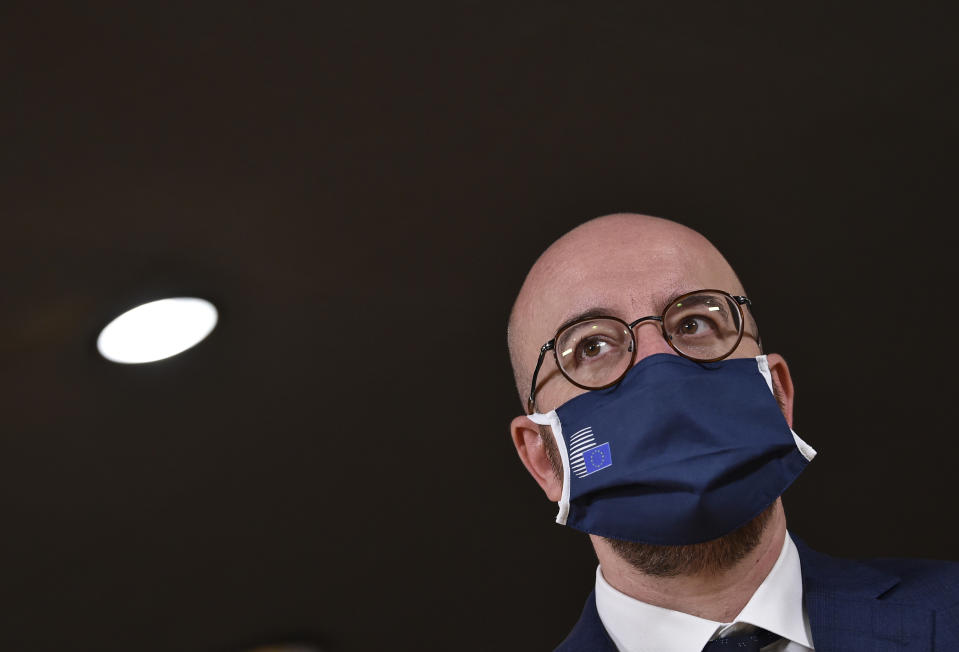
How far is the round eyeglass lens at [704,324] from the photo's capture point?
5.26 ft

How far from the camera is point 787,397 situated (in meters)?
1.71

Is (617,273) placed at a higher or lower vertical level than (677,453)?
higher

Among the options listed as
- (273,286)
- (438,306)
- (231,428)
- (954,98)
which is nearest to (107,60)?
(273,286)

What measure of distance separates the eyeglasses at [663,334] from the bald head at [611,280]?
0.07 feet

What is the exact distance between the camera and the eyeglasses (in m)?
1.60

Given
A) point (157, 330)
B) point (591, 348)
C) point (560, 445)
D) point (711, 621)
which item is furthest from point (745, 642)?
point (157, 330)

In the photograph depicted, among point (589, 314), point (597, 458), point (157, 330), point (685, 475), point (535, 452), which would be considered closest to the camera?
point (685, 475)

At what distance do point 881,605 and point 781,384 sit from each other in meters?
0.40

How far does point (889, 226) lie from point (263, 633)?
3.54m

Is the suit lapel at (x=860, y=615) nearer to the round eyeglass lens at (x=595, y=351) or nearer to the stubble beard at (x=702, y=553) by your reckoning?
the stubble beard at (x=702, y=553)

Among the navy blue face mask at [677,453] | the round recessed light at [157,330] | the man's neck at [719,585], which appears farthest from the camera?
the round recessed light at [157,330]

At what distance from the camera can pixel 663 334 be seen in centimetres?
159

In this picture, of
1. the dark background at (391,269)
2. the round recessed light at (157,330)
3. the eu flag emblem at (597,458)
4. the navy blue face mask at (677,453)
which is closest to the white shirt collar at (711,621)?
the navy blue face mask at (677,453)

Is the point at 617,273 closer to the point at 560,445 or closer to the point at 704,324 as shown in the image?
the point at 704,324
